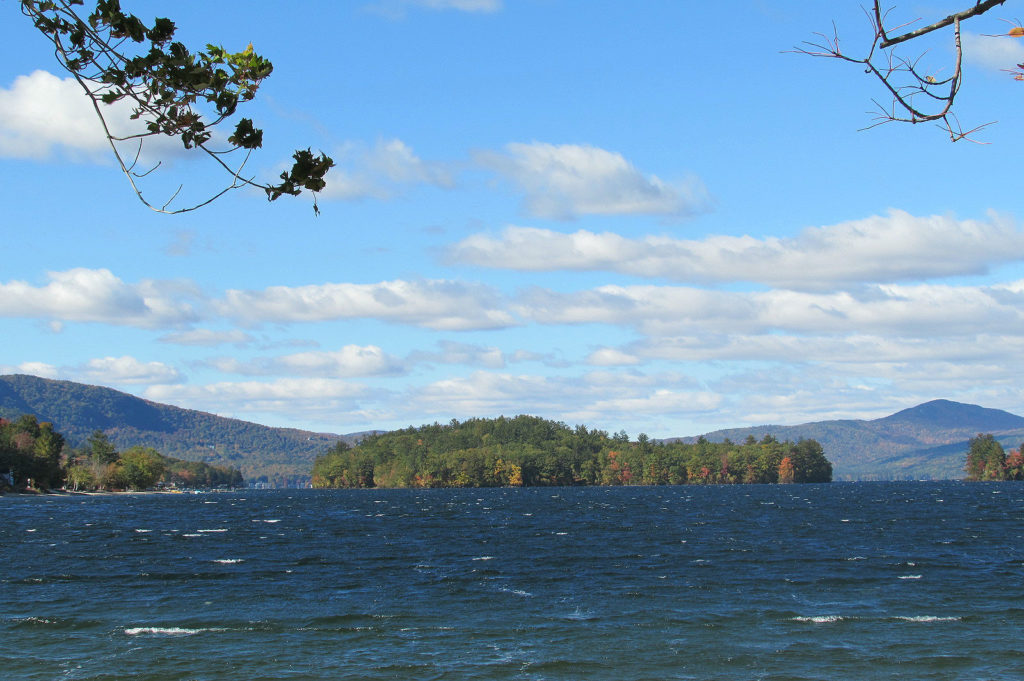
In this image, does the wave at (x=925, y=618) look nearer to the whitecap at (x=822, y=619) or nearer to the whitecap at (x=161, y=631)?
the whitecap at (x=822, y=619)

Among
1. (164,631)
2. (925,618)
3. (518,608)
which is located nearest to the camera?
(164,631)

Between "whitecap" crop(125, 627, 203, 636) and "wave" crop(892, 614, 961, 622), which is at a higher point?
"wave" crop(892, 614, 961, 622)

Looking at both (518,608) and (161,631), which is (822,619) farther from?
(161,631)

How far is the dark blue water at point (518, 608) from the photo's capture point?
34.2 metres

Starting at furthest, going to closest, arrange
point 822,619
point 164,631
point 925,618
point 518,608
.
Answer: point 518,608
point 925,618
point 822,619
point 164,631

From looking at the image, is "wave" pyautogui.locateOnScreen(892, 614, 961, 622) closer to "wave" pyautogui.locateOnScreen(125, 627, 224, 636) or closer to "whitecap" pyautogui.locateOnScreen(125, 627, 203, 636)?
"wave" pyautogui.locateOnScreen(125, 627, 224, 636)

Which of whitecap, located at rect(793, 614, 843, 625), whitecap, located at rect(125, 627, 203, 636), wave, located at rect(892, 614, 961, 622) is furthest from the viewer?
wave, located at rect(892, 614, 961, 622)

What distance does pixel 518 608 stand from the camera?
46.1 meters

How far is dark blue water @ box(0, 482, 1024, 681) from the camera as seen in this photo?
34.2m

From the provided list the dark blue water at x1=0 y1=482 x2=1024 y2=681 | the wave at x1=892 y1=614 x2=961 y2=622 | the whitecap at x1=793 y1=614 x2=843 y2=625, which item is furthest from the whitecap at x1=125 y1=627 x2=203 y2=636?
the wave at x1=892 y1=614 x2=961 y2=622

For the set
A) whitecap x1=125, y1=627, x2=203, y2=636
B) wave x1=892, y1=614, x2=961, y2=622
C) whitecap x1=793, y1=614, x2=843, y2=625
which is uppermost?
whitecap x1=793, y1=614, x2=843, y2=625

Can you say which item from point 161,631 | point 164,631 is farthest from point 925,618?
point 161,631

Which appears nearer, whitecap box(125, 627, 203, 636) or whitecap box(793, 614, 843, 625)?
whitecap box(125, 627, 203, 636)

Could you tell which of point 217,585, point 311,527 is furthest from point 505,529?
point 217,585
